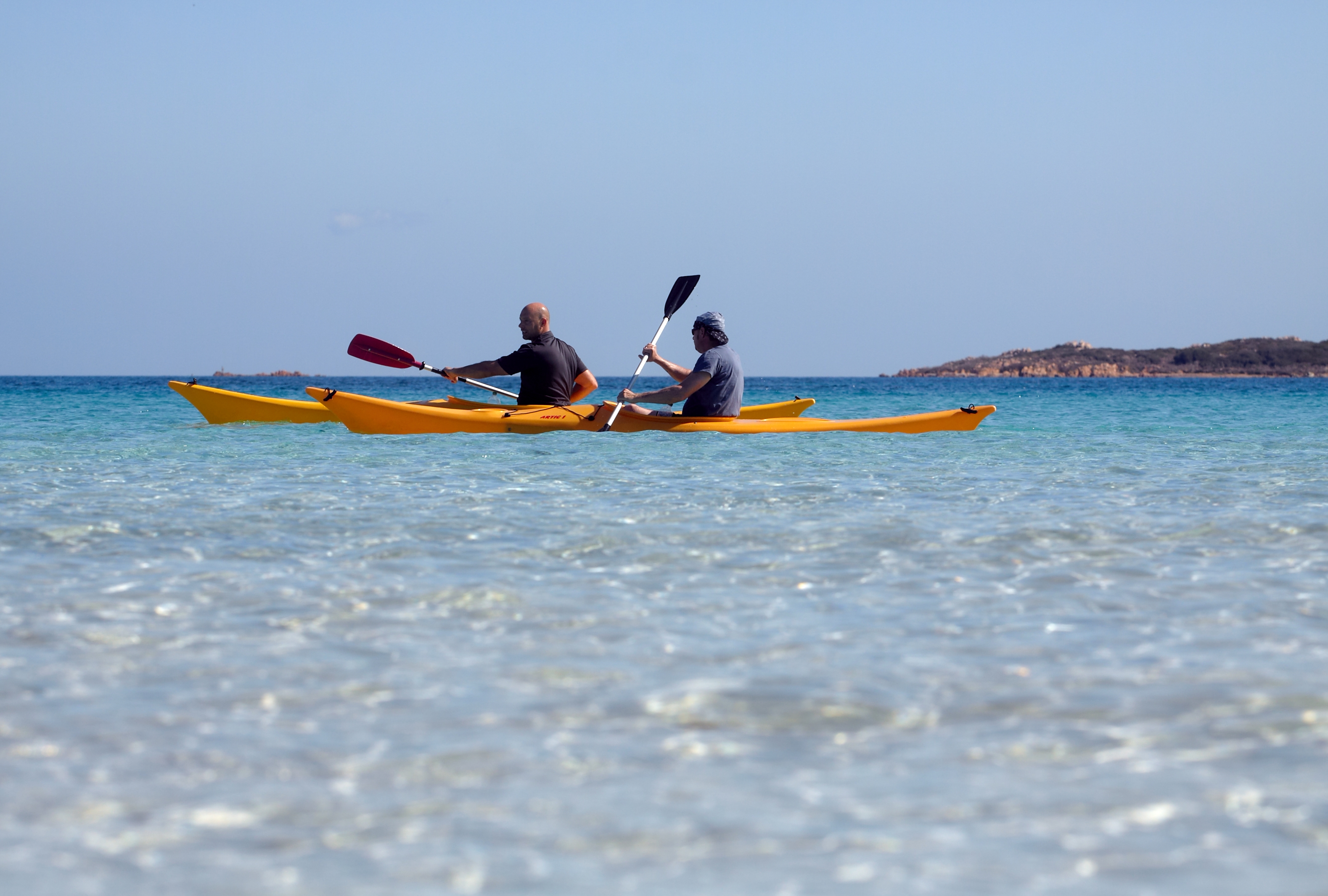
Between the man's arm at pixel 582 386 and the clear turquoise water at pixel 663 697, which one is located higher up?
the man's arm at pixel 582 386

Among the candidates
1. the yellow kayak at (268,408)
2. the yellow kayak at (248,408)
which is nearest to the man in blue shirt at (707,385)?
the yellow kayak at (268,408)

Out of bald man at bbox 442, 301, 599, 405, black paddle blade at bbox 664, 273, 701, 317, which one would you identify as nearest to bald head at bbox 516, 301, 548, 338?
bald man at bbox 442, 301, 599, 405

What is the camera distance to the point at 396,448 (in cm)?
1093

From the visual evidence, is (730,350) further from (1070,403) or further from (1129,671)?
(1070,403)

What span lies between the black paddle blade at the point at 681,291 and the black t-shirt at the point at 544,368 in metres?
2.59

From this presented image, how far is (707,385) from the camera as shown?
11.5 metres

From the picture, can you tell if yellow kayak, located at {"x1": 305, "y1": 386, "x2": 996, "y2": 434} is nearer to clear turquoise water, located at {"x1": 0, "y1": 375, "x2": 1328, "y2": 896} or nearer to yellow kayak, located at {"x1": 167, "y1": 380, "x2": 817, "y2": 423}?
yellow kayak, located at {"x1": 167, "y1": 380, "x2": 817, "y2": 423}

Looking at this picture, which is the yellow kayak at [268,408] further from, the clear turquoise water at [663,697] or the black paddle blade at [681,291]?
the clear turquoise water at [663,697]

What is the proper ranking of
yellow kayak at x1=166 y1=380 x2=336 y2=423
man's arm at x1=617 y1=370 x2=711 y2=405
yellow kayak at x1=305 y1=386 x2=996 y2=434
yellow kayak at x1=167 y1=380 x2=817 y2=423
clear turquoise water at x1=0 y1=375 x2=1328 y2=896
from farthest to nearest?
yellow kayak at x1=166 y1=380 x2=336 y2=423 < yellow kayak at x1=167 y1=380 x2=817 y2=423 < yellow kayak at x1=305 y1=386 x2=996 y2=434 < man's arm at x1=617 y1=370 x2=711 y2=405 < clear turquoise water at x1=0 y1=375 x2=1328 y2=896

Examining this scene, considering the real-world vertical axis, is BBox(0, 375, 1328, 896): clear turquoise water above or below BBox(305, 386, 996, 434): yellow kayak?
below

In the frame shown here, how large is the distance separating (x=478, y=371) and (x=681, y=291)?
11.4 feet

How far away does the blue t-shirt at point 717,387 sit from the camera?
11.4m

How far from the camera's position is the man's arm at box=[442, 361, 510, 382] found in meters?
11.7

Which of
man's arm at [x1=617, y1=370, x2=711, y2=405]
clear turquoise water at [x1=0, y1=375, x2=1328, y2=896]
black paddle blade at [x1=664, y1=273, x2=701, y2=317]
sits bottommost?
clear turquoise water at [x1=0, y1=375, x2=1328, y2=896]
